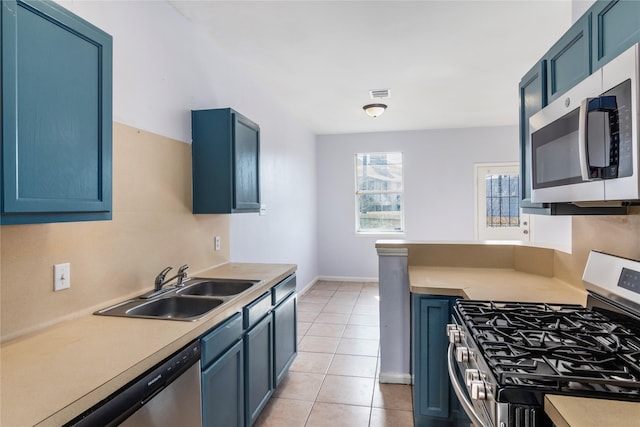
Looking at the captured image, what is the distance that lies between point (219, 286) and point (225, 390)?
72 centimetres

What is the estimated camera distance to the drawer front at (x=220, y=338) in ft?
4.96

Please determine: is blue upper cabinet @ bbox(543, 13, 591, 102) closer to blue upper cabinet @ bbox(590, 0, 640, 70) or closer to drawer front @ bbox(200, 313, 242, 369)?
blue upper cabinet @ bbox(590, 0, 640, 70)

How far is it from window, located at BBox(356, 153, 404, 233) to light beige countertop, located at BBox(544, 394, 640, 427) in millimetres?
5377

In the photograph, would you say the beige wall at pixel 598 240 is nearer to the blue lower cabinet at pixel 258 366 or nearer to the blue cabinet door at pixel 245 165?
the blue lower cabinet at pixel 258 366

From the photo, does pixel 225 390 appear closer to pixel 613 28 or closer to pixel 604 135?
pixel 604 135

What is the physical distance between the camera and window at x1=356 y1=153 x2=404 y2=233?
20.5 feet

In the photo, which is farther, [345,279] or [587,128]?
[345,279]

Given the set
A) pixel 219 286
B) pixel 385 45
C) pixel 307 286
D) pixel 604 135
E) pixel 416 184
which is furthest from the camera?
pixel 416 184

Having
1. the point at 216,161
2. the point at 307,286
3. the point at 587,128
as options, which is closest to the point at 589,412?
the point at 587,128

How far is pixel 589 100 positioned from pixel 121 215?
209 centimetres

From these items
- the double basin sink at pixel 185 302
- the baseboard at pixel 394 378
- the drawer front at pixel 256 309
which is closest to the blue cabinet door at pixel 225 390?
the drawer front at pixel 256 309

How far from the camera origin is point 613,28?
4.15 ft

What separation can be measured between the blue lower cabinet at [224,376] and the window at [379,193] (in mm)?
4684

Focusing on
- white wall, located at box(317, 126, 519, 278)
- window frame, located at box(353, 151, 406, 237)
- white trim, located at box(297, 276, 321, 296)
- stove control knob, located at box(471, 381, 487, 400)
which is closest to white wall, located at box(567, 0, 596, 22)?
stove control knob, located at box(471, 381, 487, 400)
